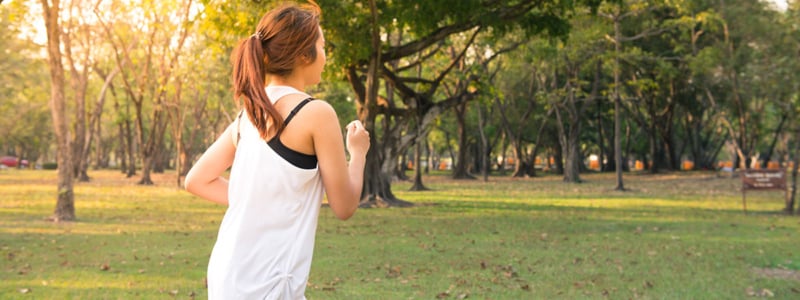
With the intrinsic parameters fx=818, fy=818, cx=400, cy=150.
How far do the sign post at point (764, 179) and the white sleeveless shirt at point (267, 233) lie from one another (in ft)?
63.7

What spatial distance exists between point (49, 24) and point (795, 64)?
18.0m

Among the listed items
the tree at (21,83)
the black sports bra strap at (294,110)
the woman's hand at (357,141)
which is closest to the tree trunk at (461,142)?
the tree at (21,83)

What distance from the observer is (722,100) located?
48.6 metres

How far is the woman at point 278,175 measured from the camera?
7.92ft

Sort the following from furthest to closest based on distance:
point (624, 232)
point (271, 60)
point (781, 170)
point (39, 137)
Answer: point (39, 137) → point (781, 170) → point (624, 232) → point (271, 60)

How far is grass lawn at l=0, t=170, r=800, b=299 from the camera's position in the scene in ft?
29.9

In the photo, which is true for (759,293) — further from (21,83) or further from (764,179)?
(21,83)

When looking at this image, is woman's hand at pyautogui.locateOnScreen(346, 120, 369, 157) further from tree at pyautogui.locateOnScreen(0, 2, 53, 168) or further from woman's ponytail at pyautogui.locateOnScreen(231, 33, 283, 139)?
tree at pyautogui.locateOnScreen(0, 2, 53, 168)

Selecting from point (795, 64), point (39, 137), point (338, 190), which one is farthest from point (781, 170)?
point (39, 137)

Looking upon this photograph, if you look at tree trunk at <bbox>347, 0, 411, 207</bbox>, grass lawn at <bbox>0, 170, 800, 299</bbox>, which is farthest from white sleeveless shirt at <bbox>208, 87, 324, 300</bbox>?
tree trunk at <bbox>347, 0, 411, 207</bbox>

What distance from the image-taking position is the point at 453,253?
41.9 ft

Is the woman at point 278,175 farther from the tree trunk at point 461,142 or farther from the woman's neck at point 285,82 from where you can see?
the tree trunk at point 461,142

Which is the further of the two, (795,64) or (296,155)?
(795,64)

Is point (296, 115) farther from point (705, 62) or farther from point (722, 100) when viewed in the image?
point (722, 100)
